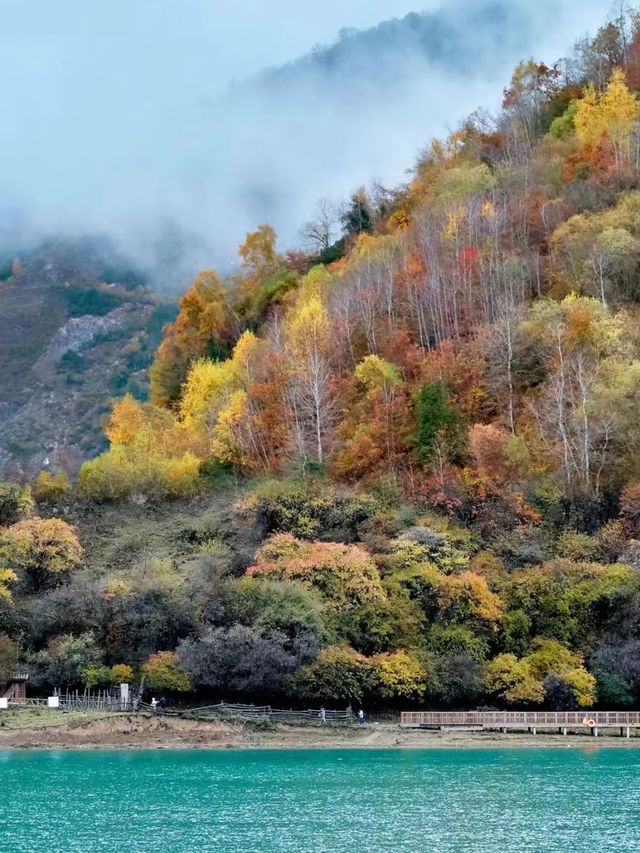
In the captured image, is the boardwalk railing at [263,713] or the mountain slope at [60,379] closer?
the boardwalk railing at [263,713]

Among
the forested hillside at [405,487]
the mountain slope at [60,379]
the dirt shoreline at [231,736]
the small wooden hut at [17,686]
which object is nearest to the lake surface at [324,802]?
the dirt shoreline at [231,736]

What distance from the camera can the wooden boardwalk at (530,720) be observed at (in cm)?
6831

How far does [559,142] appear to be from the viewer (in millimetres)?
118625

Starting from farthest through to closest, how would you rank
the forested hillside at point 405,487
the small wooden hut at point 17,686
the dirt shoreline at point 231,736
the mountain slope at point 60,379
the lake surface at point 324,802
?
the mountain slope at point 60,379, the small wooden hut at point 17,686, the forested hillside at point 405,487, the dirt shoreline at point 231,736, the lake surface at point 324,802

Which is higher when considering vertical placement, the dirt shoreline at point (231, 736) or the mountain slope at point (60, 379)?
the mountain slope at point (60, 379)

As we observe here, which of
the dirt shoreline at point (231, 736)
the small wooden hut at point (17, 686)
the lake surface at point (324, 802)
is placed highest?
the small wooden hut at point (17, 686)

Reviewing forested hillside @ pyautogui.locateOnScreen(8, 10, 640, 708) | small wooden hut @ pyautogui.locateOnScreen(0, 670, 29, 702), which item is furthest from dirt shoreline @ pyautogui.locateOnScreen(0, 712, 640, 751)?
small wooden hut @ pyautogui.locateOnScreen(0, 670, 29, 702)

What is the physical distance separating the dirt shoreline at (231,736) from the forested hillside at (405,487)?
238cm

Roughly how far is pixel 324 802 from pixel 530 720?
2441 cm

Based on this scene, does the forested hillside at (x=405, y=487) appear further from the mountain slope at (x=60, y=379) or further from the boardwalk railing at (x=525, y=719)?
the mountain slope at (x=60, y=379)

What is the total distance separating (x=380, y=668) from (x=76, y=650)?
18.5m

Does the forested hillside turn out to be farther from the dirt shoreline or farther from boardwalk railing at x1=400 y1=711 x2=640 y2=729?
the dirt shoreline

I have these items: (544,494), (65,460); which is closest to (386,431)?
(544,494)

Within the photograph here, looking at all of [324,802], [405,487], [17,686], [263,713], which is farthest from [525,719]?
[17,686]
